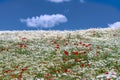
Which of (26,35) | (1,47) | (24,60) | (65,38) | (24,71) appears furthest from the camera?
(26,35)

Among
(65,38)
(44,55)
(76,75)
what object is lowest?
(76,75)

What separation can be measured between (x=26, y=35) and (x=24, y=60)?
14185mm

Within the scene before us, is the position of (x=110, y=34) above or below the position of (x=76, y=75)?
above

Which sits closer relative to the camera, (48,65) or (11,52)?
(48,65)

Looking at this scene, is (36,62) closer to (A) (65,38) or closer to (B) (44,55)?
(B) (44,55)

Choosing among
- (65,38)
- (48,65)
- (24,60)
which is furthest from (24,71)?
(65,38)

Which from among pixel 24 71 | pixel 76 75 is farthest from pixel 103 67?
pixel 24 71

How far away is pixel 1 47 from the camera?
88.5 feet

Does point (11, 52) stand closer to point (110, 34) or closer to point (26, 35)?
point (26, 35)

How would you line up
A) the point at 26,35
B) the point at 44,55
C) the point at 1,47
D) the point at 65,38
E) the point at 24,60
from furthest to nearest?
the point at 26,35 < the point at 65,38 < the point at 1,47 < the point at 44,55 < the point at 24,60

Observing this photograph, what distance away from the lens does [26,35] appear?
3478 centimetres

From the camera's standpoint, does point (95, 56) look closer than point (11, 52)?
Yes

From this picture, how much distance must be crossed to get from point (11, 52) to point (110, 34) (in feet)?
49.1

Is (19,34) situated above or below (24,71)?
above
